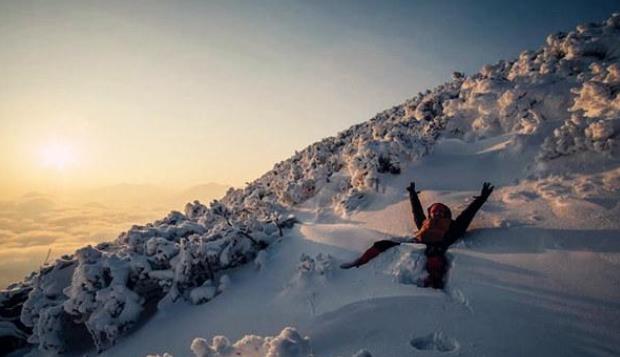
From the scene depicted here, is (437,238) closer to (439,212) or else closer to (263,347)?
(439,212)

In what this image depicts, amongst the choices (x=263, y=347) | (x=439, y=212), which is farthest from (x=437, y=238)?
(x=263, y=347)

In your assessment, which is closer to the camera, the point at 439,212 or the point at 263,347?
the point at 263,347

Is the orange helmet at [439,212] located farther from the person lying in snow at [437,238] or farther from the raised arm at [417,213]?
the raised arm at [417,213]

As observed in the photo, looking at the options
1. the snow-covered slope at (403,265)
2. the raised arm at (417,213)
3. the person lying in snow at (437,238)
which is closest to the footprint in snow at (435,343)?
the snow-covered slope at (403,265)

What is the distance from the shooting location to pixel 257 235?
789cm

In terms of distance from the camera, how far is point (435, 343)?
4.20 m

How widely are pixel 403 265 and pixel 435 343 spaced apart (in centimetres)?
163

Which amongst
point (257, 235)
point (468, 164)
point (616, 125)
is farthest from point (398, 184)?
point (616, 125)

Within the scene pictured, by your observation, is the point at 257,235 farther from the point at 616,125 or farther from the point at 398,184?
the point at 616,125

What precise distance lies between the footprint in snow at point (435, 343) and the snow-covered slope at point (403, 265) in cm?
1

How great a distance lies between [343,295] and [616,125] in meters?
5.94

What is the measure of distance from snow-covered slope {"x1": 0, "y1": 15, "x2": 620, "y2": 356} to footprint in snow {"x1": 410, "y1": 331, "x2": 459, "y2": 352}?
0.01 m

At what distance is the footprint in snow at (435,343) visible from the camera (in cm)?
407

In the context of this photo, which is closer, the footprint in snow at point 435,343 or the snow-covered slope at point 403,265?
the footprint in snow at point 435,343
